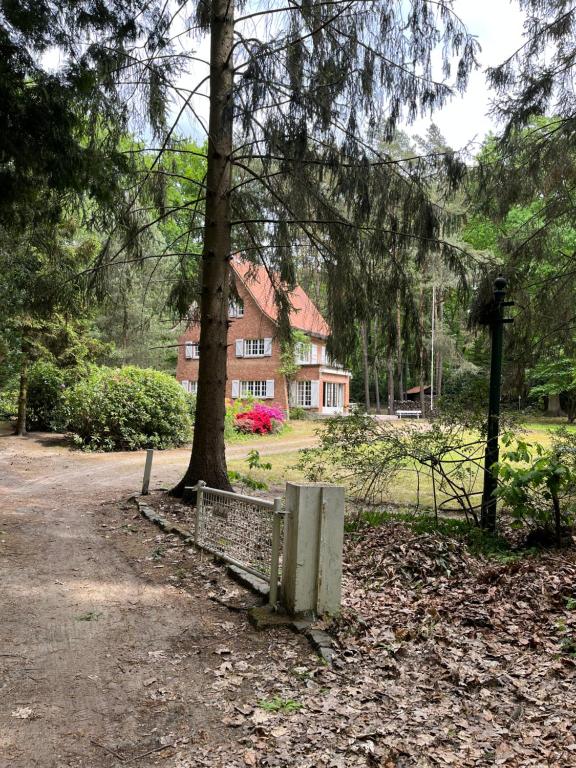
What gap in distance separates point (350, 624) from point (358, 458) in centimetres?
343

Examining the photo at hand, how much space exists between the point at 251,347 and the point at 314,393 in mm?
4130

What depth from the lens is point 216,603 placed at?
4586 mm

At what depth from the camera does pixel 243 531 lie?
16.8 feet

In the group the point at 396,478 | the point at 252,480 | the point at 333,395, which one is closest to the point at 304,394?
the point at 333,395

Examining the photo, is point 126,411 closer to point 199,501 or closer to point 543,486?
point 199,501

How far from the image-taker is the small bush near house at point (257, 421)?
21078 mm

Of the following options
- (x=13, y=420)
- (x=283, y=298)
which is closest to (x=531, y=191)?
(x=283, y=298)

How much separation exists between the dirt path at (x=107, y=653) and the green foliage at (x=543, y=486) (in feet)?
9.34

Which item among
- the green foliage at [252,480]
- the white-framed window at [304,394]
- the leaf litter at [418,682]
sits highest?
the white-framed window at [304,394]

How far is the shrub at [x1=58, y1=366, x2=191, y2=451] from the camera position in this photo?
1562 centimetres

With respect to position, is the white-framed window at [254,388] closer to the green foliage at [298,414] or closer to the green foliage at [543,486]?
the green foliage at [298,414]

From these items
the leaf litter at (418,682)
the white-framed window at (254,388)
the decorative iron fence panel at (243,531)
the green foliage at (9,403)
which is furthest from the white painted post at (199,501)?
the white-framed window at (254,388)

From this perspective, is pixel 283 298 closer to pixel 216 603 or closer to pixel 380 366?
pixel 380 366

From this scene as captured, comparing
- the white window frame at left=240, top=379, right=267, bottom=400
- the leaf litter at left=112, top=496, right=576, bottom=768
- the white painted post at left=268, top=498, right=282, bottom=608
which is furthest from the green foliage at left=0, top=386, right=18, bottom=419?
the white painted post at left=268, top=498, right=282, bottom=608
